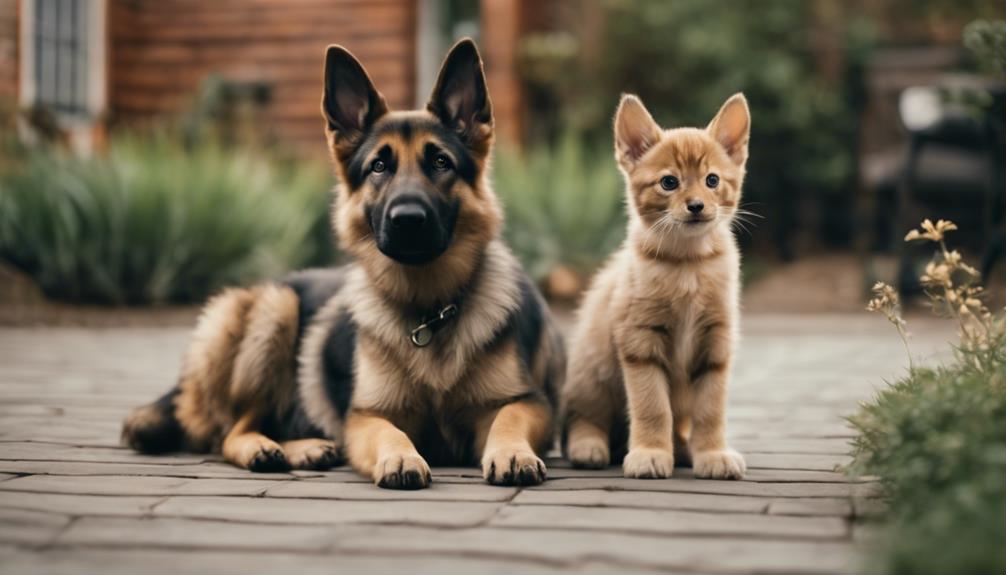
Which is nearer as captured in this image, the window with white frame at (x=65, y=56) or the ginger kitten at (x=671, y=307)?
the ginger kitten at (x=671, y=307)

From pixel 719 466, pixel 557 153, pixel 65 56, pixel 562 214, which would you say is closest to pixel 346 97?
pixel 719 466

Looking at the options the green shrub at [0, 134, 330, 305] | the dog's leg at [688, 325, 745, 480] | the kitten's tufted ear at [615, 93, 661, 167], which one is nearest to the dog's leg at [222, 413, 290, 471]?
the dog's leg at [688, 325, 745, 480]

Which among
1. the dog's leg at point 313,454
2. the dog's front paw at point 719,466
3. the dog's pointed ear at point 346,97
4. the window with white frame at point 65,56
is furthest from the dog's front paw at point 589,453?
the window with white frame at point 65,56

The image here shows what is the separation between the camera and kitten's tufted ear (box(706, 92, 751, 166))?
145 inches

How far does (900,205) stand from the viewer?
9.37 meters

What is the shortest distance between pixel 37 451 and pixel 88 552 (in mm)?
1609

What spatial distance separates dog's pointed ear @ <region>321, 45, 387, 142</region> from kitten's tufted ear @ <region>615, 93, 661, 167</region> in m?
0.89

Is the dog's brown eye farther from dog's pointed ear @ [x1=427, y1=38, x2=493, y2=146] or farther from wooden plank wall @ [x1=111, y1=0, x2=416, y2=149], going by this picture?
wooden plank wall @ [x1=111, y1=0, x2=416, y2=149]

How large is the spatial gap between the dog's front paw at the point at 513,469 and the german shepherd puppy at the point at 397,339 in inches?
0.8

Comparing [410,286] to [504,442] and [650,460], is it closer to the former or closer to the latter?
[504,442]

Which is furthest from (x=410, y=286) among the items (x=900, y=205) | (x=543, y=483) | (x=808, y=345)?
(x=900, y=205)

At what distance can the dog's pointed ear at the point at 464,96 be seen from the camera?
385 cm

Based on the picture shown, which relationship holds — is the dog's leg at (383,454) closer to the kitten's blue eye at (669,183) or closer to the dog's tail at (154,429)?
the dog's tail at (154,429)

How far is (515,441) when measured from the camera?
344cm
